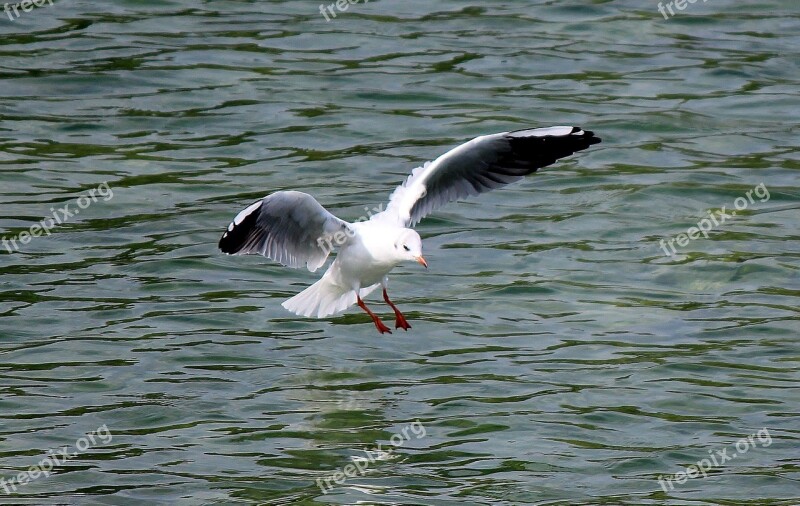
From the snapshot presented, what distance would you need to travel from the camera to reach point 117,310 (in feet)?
41.1

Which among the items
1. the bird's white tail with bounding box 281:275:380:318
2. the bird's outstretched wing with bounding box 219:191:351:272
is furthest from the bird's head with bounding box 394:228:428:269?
the bird's white tail with bounding box 281:275:380:318

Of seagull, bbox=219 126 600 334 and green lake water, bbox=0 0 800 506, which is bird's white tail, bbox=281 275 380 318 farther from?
green lake water, bbox=0 0 800 506

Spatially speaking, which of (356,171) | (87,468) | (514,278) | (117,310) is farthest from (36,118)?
(87,468)

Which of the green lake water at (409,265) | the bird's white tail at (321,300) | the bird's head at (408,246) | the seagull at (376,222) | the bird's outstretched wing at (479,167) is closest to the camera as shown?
the green lake water at (409,265)

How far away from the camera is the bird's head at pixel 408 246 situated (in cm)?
1072

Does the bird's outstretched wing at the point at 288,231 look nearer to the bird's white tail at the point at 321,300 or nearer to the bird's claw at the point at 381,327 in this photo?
the bird's white tail at the point at 321,300

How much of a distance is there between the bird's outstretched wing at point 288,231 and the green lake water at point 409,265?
35.7 inches

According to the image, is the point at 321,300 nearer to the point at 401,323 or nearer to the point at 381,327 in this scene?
the point at 381,327

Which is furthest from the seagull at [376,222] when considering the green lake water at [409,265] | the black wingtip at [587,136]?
the green lake water at [409,265]

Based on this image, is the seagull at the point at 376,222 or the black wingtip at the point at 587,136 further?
the black wingtip at the point at 587,136

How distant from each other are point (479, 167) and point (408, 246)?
1.38 m

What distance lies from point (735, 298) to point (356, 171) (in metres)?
4.70

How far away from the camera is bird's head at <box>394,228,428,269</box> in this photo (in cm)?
1072

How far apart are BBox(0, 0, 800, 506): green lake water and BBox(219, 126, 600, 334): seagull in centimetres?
64
